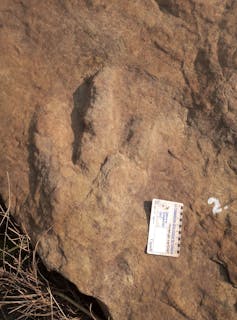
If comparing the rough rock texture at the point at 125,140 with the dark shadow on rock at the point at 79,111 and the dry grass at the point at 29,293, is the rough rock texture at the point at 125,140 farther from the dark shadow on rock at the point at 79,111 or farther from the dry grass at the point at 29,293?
the dry grass at the point at 29,293

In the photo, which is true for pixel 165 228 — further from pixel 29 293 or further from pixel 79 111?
pixel 29 293

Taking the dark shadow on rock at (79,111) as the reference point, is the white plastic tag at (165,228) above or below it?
below

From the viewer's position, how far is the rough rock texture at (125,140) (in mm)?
1870

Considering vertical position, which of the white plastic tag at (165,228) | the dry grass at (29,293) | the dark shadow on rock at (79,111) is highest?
the dark shadow on rock at (79,111)

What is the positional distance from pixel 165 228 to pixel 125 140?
1.59 feet

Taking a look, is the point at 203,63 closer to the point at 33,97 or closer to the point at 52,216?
the point at 33,97

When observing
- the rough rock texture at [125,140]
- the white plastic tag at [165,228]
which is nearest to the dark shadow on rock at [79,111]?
the rough rock texture at [125,140]

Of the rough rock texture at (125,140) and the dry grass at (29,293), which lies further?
the dry grass at (29,293)

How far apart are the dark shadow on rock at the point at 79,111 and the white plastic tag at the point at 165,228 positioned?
1.53 ft

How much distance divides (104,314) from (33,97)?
3.87ft

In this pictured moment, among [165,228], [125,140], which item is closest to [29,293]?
[165,228]

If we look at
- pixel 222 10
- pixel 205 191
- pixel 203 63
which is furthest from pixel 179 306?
pixel 222 10

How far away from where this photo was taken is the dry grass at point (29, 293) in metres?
2.06

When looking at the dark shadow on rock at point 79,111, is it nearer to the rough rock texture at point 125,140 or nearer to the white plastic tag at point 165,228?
the rough rock texture at point 125,140
